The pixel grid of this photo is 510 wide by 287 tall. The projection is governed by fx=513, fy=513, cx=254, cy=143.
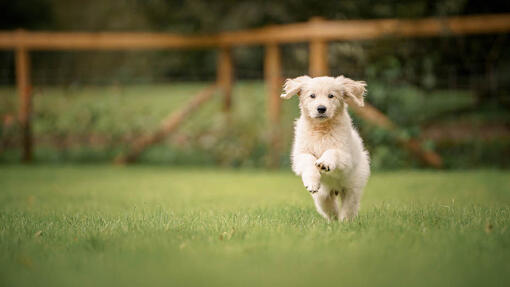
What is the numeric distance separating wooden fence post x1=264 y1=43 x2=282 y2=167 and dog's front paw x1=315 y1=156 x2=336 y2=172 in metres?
5.27

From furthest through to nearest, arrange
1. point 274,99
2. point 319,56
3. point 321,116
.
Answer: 1. point 274,99
2. point 319,56
3. point 321,116

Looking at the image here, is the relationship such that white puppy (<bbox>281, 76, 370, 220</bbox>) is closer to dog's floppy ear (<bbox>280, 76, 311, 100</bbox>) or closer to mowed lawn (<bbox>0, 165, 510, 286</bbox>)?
dog's floppy ear (<bbox>280, 76, 311, 100</bbox>)

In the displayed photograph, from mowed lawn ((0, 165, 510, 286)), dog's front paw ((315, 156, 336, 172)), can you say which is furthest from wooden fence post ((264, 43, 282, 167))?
dog's front paw ((315, 156, 336, 172))

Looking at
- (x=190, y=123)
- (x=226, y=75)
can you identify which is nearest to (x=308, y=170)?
(x=190, y=123)

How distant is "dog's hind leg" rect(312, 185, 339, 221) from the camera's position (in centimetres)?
457

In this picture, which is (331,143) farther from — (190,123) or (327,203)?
(190,123)

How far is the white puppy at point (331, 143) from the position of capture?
14.5 ft

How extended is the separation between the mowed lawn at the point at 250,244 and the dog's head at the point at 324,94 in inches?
37.0

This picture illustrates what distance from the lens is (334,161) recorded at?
13.5ft

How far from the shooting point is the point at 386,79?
29.9 feet

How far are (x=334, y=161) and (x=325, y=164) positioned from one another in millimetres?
110

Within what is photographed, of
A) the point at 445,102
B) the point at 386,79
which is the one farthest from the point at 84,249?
the point at 445,102

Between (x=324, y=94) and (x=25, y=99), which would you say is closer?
(x=324, y=94)

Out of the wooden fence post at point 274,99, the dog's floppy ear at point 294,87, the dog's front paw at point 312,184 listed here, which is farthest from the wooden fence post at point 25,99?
the dog's front paw at point 312,184
